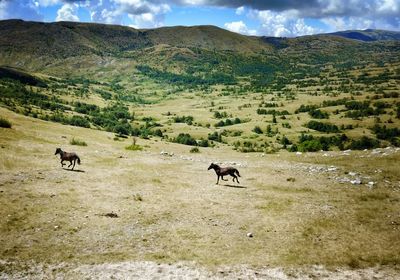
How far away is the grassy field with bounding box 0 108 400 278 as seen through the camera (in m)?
21.7

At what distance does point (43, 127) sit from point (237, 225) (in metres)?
51.8

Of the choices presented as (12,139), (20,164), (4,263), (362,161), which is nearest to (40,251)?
(4,263)

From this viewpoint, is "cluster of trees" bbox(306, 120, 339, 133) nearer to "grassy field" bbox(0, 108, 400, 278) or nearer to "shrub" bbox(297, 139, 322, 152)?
"shrub" bbox(297, 139, 322, 152)

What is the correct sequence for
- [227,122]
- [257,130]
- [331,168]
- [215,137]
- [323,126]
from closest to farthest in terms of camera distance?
[331,168] < [215,137] < [257,130] < [323,126] < [227,122]

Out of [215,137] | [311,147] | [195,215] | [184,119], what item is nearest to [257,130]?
[215,137]

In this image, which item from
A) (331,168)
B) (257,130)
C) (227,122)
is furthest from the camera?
(227,122)

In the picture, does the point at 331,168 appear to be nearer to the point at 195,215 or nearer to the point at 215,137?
the point at 195,215

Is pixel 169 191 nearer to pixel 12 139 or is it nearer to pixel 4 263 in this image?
pixel 4 263

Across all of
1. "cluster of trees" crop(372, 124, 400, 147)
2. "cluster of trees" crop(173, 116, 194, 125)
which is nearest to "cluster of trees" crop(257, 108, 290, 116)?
"cluster of trees" crop(173, 116, 194, 125)

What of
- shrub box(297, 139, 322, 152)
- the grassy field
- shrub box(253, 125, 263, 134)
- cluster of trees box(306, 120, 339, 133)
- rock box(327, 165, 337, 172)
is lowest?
the grassy field

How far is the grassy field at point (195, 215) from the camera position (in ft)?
71.1

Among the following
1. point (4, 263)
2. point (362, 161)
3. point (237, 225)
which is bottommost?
point (4, 263)

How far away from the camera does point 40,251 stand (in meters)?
21.3

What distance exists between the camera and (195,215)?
89.4ft
